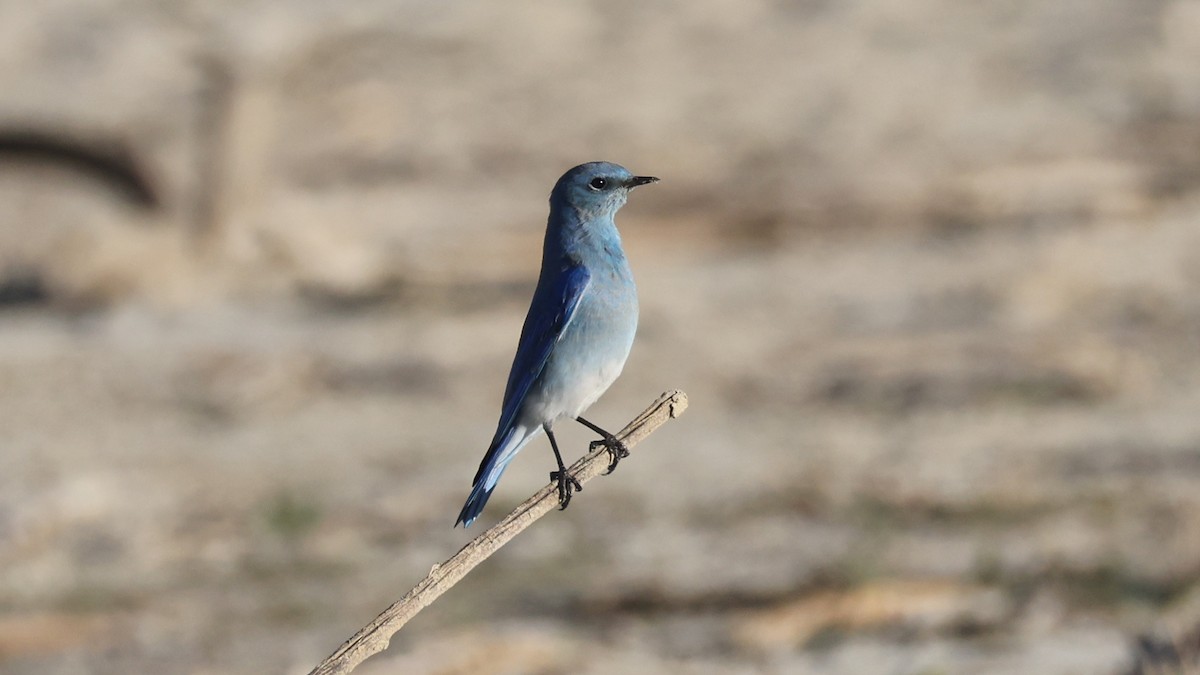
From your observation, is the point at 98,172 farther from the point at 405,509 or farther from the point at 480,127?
the point at 405,509

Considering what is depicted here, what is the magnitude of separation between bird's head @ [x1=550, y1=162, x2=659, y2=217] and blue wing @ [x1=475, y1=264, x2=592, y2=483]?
0.25 m

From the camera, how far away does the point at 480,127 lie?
744 inches

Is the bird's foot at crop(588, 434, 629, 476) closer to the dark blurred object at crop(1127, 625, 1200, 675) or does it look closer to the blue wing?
the blue wing

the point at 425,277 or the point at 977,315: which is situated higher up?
the point at 425,277

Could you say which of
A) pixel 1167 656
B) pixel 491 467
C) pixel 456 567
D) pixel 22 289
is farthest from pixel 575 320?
pixel 22 289

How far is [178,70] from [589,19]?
17.9ft

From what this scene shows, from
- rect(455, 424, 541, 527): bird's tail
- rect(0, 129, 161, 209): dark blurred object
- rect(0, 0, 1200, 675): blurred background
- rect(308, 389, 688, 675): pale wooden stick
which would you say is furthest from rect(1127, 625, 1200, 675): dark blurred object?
rect(0, 129, 161, 209): dark blurred object

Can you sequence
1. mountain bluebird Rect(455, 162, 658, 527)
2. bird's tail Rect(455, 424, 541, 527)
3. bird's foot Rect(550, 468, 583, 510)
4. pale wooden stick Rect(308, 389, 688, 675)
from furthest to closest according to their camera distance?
mountain bluebird Rect(455, 162, 658, 527)
bird's foot Rect(550, 468, 583, 510)
bird's tail Rect(455, 424, 541, 527)
pale wooden stick Rect(308, 389, 688, 675)

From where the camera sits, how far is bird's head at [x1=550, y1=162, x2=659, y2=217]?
17.6 feet

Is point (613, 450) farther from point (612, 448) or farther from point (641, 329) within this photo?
point (641, 329)

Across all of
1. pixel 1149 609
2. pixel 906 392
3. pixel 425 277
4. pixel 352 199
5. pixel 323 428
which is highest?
pixel 352 199

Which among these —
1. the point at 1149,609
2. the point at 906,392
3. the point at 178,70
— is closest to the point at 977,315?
the point at 906,392

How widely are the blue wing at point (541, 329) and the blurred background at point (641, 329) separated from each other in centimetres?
563

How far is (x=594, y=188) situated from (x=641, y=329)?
12.0 m
